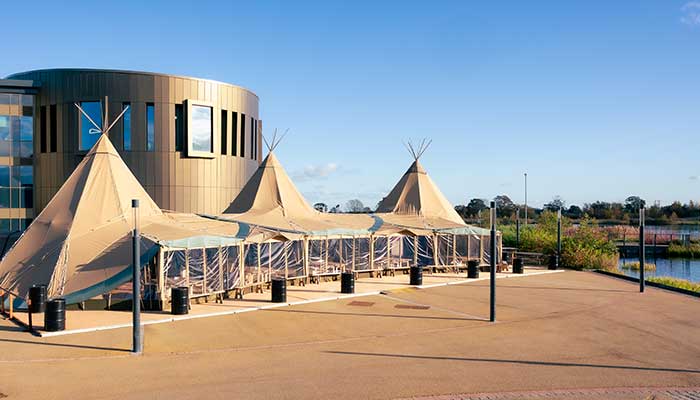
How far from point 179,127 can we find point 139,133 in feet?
7.75

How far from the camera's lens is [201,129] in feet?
116

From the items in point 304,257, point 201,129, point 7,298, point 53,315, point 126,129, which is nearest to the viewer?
point 53,315

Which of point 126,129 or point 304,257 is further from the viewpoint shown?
point 126,129

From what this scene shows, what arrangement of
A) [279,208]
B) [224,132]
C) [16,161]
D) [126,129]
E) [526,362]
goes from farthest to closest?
[224,132] < [16,161] < [126,129] < [279,208] < [526,362]

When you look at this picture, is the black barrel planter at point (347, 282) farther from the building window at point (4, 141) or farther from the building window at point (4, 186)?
the building window at point (4, 141)

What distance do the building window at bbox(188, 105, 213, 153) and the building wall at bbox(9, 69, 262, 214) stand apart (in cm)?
37

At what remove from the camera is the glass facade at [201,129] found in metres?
34.9

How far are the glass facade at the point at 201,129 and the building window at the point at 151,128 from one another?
2151 millimetres

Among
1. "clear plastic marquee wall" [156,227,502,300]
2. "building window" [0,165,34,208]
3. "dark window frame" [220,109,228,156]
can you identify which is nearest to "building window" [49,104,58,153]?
"building window" [0,165,34,208]

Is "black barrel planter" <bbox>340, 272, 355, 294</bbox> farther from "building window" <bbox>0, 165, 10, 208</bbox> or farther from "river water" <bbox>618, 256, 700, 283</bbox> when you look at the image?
"building window" <bbox>0, 165, 10, 208</bbox>

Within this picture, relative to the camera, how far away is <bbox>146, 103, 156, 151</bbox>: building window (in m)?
34.2

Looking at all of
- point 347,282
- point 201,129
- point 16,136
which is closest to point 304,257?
point 347,282

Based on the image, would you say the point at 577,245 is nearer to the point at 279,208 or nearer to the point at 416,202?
the point at 416,202

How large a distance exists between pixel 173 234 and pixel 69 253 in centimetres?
364
